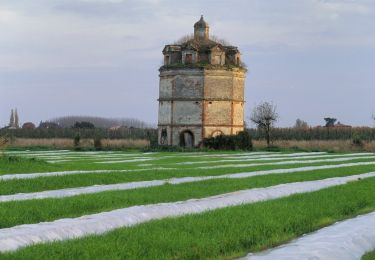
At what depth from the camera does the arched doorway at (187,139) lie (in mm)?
40781

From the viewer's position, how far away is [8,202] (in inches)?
403

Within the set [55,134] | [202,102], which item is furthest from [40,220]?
[55,134]

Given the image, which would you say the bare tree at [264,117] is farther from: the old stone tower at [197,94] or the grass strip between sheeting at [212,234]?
the grass strip between sheeting at [212,234]

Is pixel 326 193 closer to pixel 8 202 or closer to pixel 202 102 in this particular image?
pixel 8 202

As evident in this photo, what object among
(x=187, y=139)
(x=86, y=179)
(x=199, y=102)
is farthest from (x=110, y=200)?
(x=187, y=139)

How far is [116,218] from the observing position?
900 cm

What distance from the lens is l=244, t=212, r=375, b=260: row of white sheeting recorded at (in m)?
7.16

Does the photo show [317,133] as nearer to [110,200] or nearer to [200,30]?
[200,30]

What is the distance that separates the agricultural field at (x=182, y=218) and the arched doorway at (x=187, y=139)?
25.0 m

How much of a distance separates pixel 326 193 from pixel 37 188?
5.52 m

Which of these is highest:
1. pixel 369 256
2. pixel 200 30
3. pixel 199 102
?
pixel 200 30

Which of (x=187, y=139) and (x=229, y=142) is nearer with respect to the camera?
(x=229, y=142)

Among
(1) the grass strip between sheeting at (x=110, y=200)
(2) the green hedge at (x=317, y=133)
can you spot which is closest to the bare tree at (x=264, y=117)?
(2) the green hedge at (x=317, y=133)

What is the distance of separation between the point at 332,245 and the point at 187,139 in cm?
3365
